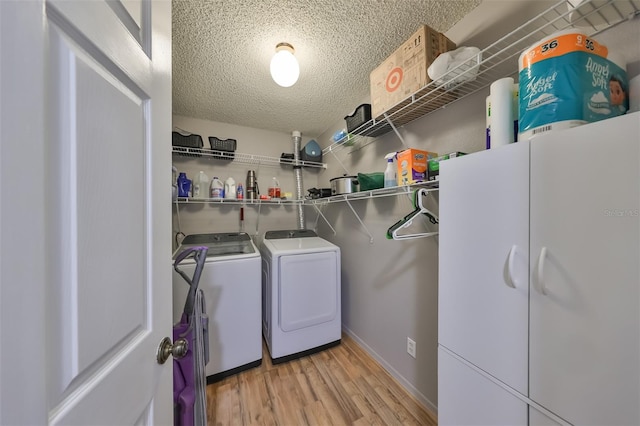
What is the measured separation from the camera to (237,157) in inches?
102

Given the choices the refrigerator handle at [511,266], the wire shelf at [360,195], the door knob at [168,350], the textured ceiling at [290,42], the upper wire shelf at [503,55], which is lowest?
the door knob at [168,350]

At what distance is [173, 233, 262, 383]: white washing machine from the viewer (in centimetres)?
171

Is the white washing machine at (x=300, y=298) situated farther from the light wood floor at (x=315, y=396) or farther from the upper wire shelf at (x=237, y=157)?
the upper wire shelf at (x=237, y=157)

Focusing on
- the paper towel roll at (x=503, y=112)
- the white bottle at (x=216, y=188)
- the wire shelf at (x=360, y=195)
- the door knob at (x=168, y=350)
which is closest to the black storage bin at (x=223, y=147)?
the white bottle at (x=216, y=188)

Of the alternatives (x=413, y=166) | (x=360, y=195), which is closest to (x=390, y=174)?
(x=413, y=166)

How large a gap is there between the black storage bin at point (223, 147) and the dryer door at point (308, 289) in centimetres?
136

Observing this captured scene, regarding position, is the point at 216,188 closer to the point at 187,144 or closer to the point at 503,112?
the point at 187,144

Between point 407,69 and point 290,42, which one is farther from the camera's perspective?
point 290,42

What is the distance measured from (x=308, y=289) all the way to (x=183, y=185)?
171cm

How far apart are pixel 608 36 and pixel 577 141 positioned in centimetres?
65

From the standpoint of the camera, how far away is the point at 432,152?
148 centimetres

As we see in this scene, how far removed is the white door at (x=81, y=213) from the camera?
0.31 metres

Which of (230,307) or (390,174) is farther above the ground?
(390,174)

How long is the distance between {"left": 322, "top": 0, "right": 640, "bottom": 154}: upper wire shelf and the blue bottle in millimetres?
1818
